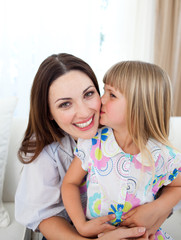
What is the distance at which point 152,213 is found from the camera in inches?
39.3

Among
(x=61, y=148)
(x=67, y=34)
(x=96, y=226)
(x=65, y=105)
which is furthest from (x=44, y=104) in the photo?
(x=67, y=34)

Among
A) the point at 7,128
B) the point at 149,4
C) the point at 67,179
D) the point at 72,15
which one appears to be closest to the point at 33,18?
the point at 72,15

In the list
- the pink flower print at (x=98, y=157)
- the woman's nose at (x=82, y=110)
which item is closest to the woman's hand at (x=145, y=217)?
the pink flower print at (x=98, y=157)

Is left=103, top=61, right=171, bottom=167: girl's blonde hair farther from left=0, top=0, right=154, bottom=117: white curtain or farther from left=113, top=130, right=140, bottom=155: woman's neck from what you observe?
left=0, top=0, right=154, bottom=117: white curtain

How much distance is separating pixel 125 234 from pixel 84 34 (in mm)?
2072

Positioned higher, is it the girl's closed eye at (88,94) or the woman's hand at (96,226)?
the girl's closed eye at (88,94)

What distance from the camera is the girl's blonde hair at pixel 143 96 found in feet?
3.12

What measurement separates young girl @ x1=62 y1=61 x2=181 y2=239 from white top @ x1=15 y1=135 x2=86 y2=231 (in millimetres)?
102

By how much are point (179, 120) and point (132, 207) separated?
0.75m

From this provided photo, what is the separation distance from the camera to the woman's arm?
3.08ft

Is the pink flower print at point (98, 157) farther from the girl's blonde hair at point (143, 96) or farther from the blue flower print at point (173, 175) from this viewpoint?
the blue flower print at point (173, 175)

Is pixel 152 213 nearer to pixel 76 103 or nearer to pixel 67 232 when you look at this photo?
pixel 67 232

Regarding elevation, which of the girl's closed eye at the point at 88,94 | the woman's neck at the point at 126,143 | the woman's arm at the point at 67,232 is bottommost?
the woman's arm at the point at 67,232

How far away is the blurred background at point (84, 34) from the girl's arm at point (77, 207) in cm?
166
